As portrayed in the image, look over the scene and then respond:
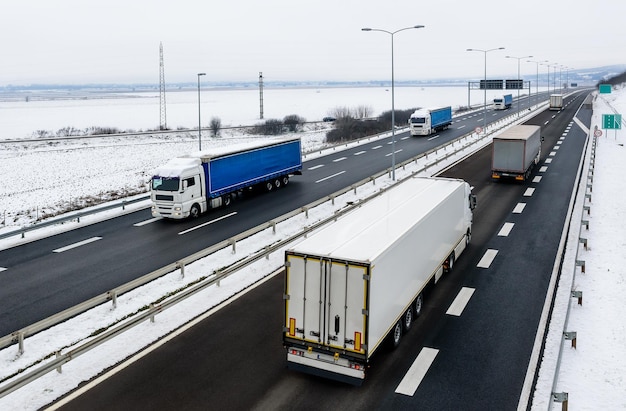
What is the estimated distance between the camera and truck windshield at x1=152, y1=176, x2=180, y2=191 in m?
27.5

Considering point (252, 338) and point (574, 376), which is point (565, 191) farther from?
point (252, 338)

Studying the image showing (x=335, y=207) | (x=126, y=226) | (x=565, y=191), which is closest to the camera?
(x=126, y=226)

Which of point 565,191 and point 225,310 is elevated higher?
point 565,191

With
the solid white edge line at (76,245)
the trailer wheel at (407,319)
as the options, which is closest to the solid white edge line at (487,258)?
the trailer wheel at (407,319)

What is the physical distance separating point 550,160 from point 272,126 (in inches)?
2165

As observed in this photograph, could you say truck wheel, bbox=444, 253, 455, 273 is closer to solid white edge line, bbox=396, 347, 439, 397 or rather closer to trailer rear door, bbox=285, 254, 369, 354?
solid white edge line, bbox=396, 347, 439, 397

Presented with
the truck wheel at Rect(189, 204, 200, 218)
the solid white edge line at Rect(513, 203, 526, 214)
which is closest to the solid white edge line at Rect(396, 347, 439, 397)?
the solid white edge line at Rect(513, 203, 526, 214)

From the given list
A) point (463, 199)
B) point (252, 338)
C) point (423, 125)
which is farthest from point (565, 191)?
point (423, 125)

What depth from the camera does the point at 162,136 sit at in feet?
266

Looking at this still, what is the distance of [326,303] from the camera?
11461 mm

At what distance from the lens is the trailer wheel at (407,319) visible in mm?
13914

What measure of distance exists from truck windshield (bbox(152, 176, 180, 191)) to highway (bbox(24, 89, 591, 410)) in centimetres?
1110

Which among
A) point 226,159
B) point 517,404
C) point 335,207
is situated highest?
point 226,159

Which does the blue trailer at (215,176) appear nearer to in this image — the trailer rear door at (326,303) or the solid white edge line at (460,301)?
the solid white edge line at (460,301)
